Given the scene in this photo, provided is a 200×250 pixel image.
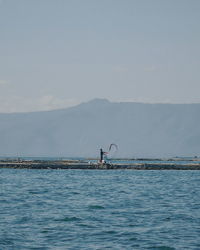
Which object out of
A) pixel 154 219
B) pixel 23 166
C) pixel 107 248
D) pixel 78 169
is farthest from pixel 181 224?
pixel 23 166

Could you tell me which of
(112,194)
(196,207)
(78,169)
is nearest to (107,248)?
(196,207)

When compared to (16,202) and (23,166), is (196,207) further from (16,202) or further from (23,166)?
(23,166)

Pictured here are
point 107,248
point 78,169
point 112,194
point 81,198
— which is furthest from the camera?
point 78,169

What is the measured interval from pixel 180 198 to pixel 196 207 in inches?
274

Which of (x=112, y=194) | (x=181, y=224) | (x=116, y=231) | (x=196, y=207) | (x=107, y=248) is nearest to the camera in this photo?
(x=107, y=248)

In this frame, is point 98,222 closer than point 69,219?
Yes

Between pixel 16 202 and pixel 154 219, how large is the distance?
12.9m

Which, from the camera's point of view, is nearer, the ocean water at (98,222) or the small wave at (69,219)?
the ocean water at (98,222)

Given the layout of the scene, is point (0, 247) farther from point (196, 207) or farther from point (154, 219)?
point (196, 207)

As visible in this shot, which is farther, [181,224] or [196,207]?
[196,207]

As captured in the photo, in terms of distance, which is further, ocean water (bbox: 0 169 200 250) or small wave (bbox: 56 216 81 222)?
small wave (bbox: 56 216 81 222)

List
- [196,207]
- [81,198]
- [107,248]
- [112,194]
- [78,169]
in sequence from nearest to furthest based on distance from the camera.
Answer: [107,248] → [196,207] → [81,198] → [112,194] → [78,169]

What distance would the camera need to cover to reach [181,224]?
27.8m

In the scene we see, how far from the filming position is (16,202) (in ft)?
124
